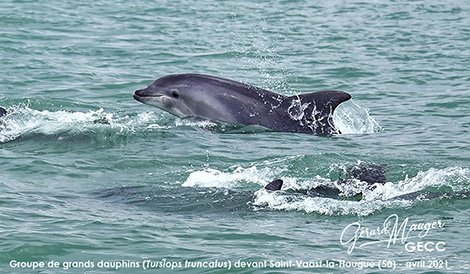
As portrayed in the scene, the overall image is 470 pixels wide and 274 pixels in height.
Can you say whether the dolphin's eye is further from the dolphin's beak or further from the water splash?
the water splash

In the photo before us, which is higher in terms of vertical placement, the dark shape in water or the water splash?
the dark shape in water

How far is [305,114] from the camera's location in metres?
15.6

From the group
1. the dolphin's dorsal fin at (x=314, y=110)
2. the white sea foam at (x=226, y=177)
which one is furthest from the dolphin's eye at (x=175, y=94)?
the white sea foam at (x=226, y=177)

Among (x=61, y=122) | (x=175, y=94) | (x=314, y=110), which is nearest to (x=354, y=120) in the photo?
(x=314, y=110)

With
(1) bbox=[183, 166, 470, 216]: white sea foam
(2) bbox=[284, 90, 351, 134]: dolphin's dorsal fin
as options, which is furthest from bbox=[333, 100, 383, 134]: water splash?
(1) bbox=[183, 166, 470, 216]: white sea foam

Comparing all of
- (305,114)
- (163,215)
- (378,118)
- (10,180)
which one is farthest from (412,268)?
(378,118)

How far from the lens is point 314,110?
15.5 m

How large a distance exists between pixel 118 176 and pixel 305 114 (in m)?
3.83

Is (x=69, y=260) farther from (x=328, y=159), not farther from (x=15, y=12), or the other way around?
(x=15, y=12)

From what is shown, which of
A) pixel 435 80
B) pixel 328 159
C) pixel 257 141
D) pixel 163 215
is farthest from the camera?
pixel 435 80

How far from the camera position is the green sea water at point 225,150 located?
9742 mm

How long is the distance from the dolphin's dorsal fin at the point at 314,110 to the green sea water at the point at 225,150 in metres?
0.26

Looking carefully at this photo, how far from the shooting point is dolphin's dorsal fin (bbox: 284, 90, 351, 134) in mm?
15438

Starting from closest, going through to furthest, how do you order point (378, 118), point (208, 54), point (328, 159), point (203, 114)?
point (328, 159), point (203, 114), point (378, 118), point (208, 54)
